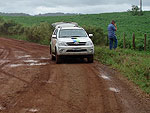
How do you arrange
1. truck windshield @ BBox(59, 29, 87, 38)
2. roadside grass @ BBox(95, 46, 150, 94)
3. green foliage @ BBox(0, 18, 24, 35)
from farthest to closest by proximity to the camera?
green foliage @ BBox(0, 18, 24, 35)
truck windshield @ BBox(59, 29, 87, 38)
roadside grass @ BBox(95, 46, 150, 94)

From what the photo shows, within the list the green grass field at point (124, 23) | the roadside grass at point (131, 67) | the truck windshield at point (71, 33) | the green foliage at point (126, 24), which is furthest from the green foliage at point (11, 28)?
the truck windshield at point (71, 33)

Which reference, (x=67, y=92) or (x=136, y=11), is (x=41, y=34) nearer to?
(x=67, y=92)

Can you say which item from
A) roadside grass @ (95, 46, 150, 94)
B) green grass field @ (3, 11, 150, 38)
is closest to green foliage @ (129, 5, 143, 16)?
green grass field @ (3, 11, 150, 38)

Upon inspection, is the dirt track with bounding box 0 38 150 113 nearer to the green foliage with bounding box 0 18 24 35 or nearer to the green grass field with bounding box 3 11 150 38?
the green grass field with bounding box 3 11 150 38

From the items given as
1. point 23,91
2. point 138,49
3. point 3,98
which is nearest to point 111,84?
point 23,91

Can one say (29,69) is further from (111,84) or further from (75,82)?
(111,84)

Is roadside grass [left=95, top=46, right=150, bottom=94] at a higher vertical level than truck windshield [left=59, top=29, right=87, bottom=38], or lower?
lower

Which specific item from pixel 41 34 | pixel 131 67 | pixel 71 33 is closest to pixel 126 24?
pixel 41 34

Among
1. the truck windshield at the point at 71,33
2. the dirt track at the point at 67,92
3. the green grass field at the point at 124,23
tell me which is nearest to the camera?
the dirt track at the point at 67,92

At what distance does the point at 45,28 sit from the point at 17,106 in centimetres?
2578

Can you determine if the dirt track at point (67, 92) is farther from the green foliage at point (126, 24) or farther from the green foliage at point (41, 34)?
the green foliage at point (41, 34)

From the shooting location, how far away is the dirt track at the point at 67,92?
7.69 meters

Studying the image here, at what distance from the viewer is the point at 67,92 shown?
9.32m

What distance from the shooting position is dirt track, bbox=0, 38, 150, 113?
303 inches
